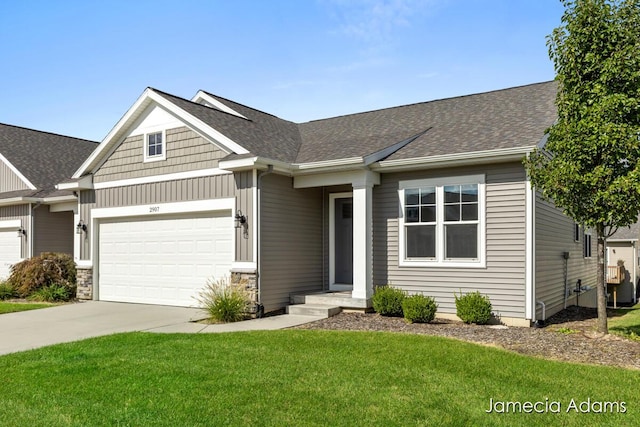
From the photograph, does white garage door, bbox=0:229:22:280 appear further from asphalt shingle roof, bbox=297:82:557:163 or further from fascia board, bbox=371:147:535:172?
fascia board, bbox=371:147:535:172

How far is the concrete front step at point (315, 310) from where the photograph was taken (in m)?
11.1

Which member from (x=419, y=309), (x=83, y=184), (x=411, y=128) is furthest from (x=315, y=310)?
(x=83, y=184)

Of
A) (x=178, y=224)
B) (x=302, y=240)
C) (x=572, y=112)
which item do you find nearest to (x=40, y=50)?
(x=178, y=224)

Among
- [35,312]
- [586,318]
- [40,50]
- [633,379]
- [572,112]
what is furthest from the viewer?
[40,50]

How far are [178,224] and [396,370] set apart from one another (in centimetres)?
820

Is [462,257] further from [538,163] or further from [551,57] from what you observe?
[551,57]

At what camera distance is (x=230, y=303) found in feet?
34.7

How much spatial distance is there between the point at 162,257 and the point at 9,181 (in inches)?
375

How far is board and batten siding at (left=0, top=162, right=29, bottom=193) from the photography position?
18.6m

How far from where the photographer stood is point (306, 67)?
45.2 ft

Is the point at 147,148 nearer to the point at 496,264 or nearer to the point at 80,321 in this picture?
the point at 80,321

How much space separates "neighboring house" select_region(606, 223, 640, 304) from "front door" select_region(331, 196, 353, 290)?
A: 15597mm

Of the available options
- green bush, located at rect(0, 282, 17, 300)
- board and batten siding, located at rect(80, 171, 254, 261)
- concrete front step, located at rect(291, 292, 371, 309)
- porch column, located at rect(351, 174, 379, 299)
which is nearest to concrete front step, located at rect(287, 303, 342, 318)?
concrete front step, located at rect(291, 292, 371, 309)

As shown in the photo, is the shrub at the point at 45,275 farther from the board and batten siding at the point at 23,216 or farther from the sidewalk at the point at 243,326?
the sidewalk at the point at 243,326
